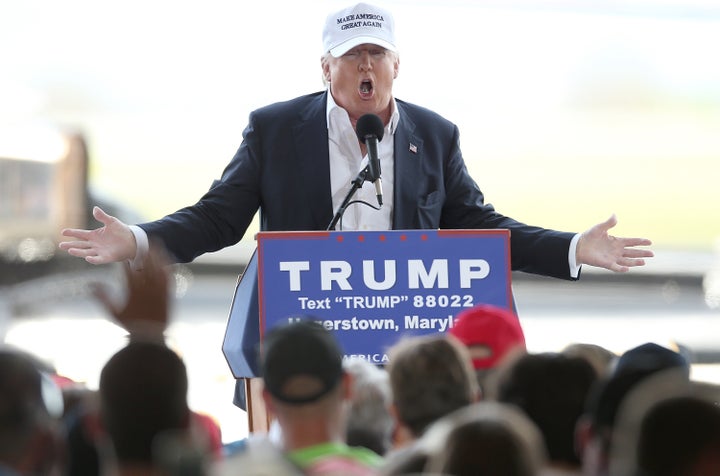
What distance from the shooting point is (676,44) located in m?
16.3

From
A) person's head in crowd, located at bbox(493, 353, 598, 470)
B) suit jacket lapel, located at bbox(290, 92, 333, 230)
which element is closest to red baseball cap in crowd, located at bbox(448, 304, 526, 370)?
person's head in crowd, located at bbox(493, 353, 598, 470)

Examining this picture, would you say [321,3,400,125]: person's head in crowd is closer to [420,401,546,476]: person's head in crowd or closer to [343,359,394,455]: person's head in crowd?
[343,359,394,455]: person's head in crowd

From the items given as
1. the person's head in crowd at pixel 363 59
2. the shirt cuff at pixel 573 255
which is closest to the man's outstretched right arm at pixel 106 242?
the person's head in crowd at pixel 363 59

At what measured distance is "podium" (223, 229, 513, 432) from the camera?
2.99 metres

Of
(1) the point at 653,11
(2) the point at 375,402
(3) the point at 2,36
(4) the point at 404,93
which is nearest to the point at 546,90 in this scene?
(1) the point at 653,11

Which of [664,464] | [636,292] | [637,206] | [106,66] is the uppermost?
[106,66]

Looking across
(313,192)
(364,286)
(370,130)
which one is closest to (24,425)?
(364,286)

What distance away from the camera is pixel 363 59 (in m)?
3.72

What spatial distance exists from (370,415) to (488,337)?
12.6 inches

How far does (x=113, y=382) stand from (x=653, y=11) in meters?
15.3

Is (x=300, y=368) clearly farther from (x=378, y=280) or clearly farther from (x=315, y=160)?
(x=315, y=160)

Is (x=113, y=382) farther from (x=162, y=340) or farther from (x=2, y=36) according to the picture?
(x=2, y=36)

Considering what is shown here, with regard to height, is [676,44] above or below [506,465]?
above

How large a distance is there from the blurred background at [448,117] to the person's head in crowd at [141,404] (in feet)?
39.2
